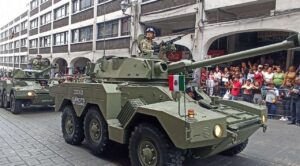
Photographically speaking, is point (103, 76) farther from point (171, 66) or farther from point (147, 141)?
point (147, 141)

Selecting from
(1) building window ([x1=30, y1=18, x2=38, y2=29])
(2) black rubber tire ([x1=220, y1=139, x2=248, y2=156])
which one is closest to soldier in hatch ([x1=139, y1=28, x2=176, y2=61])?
(2) black rubber tire ([x1=220, y1=139, x2=248, y2=156])

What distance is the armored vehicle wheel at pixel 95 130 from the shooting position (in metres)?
6.29

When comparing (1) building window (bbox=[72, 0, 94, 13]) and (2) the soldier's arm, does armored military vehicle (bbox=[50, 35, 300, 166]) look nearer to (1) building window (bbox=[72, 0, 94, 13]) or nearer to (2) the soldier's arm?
(2) the soldier's arm

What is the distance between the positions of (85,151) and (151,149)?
2272 mm

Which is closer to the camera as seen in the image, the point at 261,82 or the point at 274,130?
the point at 274,130

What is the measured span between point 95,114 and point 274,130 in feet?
17.5

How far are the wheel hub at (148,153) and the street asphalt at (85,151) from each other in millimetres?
907

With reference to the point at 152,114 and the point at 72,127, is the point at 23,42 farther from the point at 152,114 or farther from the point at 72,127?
the point at 152,114

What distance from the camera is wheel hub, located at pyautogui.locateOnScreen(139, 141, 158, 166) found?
5.06 m

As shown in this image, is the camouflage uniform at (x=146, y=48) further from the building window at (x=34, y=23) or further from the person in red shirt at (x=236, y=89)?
the building window at (x=34, y=23)

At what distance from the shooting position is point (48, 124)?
33.0 feet

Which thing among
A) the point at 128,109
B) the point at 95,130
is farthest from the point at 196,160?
the point at 95,130

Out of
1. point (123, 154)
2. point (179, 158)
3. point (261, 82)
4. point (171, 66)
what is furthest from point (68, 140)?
point (261, 82)

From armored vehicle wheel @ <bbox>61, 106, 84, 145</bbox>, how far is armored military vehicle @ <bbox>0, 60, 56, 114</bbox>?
16.5 feet
